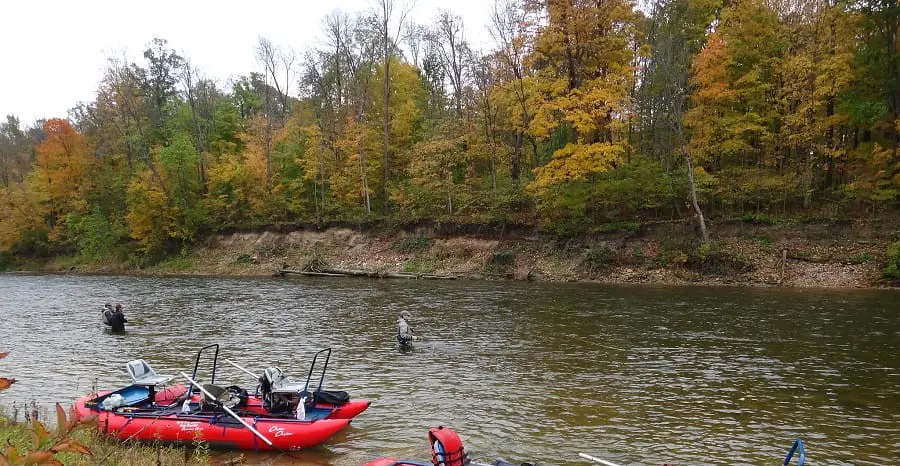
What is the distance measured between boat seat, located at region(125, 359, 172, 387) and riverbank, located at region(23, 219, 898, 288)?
24.2 metres

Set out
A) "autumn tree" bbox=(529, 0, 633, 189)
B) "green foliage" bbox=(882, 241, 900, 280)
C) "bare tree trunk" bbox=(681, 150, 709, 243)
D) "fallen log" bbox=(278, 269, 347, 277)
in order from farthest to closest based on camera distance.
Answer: "fallen log" bbox=(278, 269, 347, 277) → "autumn tree" bbox=(529, 0, 633, 189) → "bare tree trunk" bbox=(681, 150, 709, 243) → "green foliage" bbox=(882, 241, 900, 280)

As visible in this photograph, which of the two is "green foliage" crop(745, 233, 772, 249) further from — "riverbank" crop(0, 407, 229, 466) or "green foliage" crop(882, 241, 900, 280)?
"riverbank" crop(0, 407, 229, 466)

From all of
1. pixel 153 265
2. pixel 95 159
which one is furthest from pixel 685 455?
pixel 95 159

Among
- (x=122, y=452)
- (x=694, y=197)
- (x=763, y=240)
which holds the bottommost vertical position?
(x=122, y=452)

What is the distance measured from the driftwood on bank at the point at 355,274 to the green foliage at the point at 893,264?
2288 cm

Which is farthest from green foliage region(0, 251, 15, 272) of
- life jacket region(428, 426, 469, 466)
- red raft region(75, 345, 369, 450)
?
life jacket region(428, 426, 469, 466)

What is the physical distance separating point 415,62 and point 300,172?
58.2ft

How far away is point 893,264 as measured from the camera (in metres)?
25.7

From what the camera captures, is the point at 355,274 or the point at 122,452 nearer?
the point at 122,452

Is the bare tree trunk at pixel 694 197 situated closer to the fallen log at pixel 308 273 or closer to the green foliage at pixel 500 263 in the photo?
the green foliage at pixel 500 263

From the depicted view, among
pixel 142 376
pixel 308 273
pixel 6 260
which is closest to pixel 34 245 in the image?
pixel 6 260

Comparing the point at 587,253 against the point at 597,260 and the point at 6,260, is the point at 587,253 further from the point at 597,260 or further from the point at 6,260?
the point at 6,260

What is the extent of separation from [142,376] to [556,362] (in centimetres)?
1084

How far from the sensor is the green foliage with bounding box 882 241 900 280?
25.7 metres
